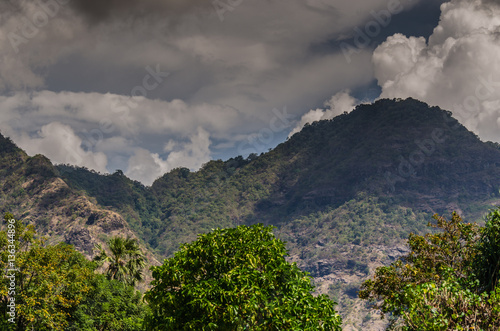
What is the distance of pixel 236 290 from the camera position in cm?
1305

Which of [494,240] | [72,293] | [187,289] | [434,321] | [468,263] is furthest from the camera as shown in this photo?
[72,293]

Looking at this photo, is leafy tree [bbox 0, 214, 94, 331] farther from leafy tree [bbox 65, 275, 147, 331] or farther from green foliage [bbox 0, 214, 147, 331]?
leafy tree [bbox 65, 275, 147, 331]

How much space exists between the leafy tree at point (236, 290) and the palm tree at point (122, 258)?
23.3 meters

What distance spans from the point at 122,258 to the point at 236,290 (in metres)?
28.8

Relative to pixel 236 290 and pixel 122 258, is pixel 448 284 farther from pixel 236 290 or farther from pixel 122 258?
pixel 122 258

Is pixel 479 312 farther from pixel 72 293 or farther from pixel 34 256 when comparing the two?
pixel 72 293

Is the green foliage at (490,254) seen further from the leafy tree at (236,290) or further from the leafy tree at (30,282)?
the leafy tree at (30,282)

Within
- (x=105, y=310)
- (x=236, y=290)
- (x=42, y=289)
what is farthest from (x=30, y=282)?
(x=236, y=290)

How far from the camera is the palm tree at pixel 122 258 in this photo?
122ft

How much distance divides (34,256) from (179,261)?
12275 mm

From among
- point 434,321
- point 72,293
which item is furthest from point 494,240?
point 72,293

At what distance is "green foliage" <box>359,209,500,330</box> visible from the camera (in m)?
11.2

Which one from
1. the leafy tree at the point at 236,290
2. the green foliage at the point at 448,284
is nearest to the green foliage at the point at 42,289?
the leafy tree at the point at 236,290

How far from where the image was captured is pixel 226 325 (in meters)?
13.0
